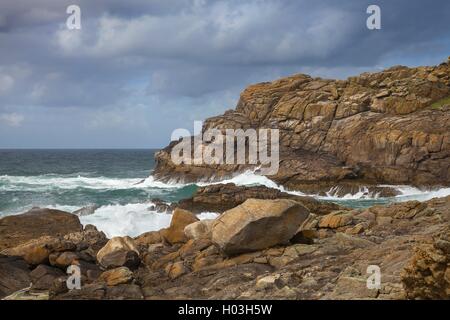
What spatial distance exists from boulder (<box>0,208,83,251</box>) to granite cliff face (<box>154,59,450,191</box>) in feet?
106

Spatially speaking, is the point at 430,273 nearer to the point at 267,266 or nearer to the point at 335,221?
the point at 267,266

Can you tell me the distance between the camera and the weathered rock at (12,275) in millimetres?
14714

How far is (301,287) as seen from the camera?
12.0 m

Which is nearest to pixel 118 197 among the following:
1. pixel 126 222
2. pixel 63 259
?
pixel 126 222

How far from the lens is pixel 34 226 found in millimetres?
24719

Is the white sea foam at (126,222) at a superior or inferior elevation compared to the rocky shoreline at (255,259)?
inferior

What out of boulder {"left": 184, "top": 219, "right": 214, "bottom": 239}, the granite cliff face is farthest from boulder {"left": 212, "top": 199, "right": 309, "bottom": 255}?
the granite cliff face

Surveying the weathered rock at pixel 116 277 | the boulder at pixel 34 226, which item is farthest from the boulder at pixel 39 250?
the boulder at pixel 34 226

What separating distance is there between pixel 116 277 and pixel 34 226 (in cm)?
1267

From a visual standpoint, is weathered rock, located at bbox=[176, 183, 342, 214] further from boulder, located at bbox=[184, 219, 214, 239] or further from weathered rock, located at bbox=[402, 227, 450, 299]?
weathered rock, located at bbox=[402, 227, 450, 299]

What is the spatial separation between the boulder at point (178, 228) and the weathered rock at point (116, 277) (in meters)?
5.38

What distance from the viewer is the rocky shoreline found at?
11312 millimetres

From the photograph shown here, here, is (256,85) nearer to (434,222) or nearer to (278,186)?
(278,186)

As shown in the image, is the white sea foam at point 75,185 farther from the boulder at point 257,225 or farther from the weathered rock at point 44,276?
the boulder at point 257,225
